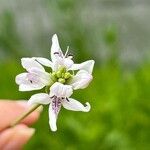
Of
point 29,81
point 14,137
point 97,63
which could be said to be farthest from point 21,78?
point 97,63

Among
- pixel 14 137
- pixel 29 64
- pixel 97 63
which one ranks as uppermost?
pixel 29 64

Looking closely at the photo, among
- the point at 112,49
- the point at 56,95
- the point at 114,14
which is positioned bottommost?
the point at 114,14

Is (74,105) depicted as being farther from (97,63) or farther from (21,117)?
(97,63)

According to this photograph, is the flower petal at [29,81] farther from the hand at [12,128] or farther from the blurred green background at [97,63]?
the blurred green background at [97,63]

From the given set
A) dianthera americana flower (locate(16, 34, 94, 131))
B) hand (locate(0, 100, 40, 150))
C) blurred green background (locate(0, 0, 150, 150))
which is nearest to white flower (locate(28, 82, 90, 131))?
dianthera americana flower (locate(16, 34, 94, 131))

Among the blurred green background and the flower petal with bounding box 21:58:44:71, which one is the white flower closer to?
the flower petal with bounding box 21:58:44:71

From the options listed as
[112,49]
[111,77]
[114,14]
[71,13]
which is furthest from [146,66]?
[114,14]

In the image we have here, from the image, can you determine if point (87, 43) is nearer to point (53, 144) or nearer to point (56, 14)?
point (56, 14)
